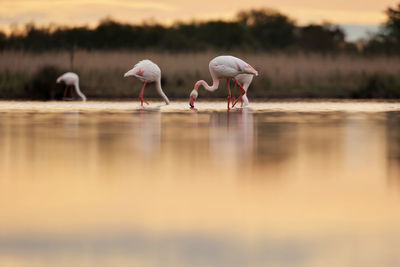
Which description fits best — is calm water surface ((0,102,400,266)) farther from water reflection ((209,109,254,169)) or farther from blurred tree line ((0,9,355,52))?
blurred tree line ((0,9,355,52))

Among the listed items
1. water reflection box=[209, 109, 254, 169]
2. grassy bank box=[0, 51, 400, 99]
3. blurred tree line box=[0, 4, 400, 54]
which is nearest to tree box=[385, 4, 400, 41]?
blurred tree line box=[0, 4, 400, 54]

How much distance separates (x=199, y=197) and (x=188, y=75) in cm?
2436

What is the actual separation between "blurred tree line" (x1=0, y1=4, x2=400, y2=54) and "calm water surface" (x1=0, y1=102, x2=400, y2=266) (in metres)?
40.7

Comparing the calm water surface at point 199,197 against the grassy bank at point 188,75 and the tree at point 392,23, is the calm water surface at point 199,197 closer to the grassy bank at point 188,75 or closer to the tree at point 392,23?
the grassy bank at point 188,75

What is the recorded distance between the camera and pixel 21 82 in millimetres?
29125

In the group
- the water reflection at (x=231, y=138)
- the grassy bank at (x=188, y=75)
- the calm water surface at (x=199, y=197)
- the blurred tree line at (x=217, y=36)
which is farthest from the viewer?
the blurred tree line at (x=217, y=36)

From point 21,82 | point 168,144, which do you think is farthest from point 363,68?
point 168,144

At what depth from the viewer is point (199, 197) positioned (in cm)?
702

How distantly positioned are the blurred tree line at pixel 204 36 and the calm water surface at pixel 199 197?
130 ft

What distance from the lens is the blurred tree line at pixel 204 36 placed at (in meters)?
59.8

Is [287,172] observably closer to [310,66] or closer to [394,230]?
[394,230]

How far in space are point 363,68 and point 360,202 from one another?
26607 mm

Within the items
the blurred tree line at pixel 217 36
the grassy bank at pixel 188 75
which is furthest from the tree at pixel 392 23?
the grassy bank at pixel 188 75

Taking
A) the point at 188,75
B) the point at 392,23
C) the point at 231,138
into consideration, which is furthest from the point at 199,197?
the point at 392,23
